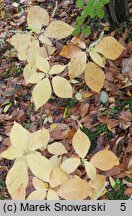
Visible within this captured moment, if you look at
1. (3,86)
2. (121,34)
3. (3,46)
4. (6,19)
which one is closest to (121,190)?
(121,34)

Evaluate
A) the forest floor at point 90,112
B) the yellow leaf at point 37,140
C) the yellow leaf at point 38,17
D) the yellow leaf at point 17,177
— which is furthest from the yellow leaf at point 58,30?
the forest floor at point 90,112

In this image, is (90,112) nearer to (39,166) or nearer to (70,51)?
(70,51)

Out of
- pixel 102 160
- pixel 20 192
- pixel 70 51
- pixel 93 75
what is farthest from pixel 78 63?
pixel 20 192

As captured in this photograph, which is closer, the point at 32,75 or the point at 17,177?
the point at 17,177

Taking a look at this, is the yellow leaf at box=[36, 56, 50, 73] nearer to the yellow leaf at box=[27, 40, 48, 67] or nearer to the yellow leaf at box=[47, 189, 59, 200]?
the yellow leaf at box=[27, 40, 48, 67]

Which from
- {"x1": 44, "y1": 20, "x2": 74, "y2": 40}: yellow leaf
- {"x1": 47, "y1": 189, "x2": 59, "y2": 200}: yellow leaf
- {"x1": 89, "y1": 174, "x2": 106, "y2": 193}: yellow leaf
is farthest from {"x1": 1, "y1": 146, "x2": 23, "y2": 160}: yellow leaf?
{"x1": 44, "y1": 20, "x2": 74, "y2": 40}: yellow leaf
